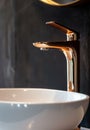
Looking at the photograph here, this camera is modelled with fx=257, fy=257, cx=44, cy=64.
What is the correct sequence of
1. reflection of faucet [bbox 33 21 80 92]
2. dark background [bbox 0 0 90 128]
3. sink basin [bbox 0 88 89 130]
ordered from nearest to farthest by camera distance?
sink basin [bbox 0 88 89 130] < reflection of faucet [bbox 33 21 80 92] < dark background [bbox 0 0 90 128]

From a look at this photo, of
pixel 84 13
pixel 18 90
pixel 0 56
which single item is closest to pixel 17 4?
pixel 0 56

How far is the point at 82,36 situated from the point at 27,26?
0.96 feet

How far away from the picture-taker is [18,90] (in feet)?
2.82

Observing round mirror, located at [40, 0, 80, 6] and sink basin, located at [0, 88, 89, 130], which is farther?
round mirror, located at [40, 0, 80, 6]

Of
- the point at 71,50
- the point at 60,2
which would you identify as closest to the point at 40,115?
the point at 71,50

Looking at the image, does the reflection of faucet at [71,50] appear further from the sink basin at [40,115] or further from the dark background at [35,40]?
the sink basin at [40,115]

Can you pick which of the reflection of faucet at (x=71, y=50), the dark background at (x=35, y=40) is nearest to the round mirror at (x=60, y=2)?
the dark background at (x=35, y=40)

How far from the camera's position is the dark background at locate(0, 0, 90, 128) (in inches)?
36.3

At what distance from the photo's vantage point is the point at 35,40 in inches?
42.9

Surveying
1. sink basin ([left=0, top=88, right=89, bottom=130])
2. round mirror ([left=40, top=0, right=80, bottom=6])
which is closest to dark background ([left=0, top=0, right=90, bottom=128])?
round mirror ([left=40, top=0, right=80, bottom=6])

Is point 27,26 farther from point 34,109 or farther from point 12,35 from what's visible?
point 34,109

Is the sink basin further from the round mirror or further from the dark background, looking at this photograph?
the round mirror

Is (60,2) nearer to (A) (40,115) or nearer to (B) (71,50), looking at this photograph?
(B) (71,50)

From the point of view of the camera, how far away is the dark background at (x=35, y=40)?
A: 3.03 ft
